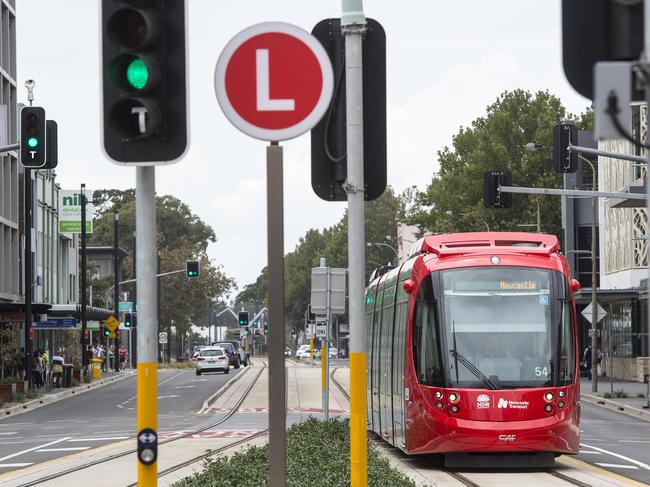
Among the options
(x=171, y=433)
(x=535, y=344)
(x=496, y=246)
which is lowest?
(x=171, y=433)

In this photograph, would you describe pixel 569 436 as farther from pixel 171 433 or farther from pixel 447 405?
pixel 171 433

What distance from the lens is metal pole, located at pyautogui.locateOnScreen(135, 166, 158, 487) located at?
720 cm

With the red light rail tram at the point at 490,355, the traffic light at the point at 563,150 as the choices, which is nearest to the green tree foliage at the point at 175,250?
the traffic light at the point at 563,150

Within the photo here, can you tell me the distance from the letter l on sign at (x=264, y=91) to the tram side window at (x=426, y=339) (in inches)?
510

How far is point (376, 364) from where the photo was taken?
25.8 metres

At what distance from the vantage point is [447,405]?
20.0 metres

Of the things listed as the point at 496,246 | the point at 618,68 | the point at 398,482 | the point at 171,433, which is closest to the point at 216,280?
the point at 171,433

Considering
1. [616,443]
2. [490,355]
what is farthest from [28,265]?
[490,355]

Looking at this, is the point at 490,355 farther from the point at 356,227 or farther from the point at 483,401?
the point at 356,227

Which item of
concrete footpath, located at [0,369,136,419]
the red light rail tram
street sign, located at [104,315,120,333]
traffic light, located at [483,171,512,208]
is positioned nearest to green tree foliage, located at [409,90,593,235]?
street sign, located at [104,315,120,333]

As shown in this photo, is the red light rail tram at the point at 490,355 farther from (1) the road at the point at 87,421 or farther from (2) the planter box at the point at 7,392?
(2) the planter box at the point at 7,392

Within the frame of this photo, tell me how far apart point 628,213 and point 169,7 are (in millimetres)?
61145

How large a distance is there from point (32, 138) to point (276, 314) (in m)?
19.8

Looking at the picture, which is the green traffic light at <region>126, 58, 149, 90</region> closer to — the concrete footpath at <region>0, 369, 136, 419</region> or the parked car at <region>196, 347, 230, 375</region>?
the concrete footpath at <region>0, 369, 136, 419</region>
